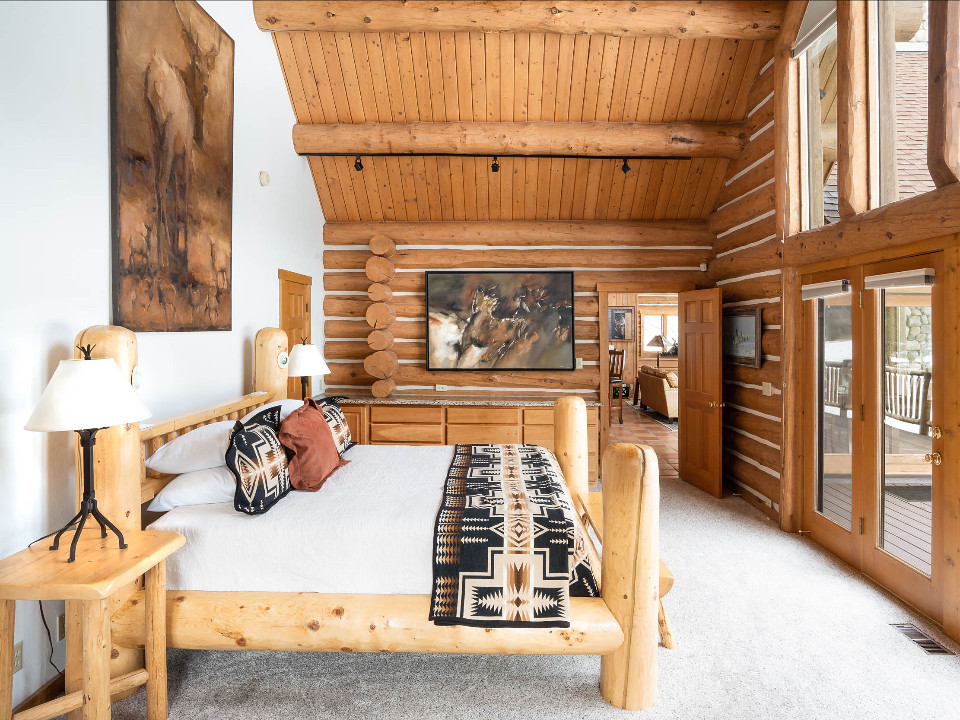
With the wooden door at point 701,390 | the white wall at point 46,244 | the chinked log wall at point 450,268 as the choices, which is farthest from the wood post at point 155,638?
the wooden door at point 701,390

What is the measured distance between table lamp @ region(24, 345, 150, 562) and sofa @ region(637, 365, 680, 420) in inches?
358

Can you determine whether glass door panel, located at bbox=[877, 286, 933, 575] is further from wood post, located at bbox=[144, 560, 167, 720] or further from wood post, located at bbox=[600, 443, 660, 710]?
wood post, located at bbox=[144, 560, 167, 720]

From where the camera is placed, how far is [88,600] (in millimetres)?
1906

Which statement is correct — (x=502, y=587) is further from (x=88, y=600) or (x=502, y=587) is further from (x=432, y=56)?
(x=432, y=56)

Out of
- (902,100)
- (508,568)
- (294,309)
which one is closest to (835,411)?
(902,100)

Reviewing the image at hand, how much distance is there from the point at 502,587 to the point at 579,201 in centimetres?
481

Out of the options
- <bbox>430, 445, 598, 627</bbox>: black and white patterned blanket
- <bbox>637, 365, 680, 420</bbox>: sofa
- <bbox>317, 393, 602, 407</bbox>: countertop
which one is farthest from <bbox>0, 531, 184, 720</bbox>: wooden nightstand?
<bbox>637, 365, 680, 420</bbox>: sofa

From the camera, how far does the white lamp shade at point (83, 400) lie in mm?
1914

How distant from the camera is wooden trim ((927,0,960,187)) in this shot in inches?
112

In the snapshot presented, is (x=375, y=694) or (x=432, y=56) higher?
(x=432, y=56)

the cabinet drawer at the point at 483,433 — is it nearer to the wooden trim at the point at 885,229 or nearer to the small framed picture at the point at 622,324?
the wooden trim at the point at 885,229

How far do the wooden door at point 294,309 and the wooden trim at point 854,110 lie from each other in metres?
4.42

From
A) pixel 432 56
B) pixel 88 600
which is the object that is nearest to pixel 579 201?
pixel 432 56

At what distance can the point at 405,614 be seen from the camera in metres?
2.40
